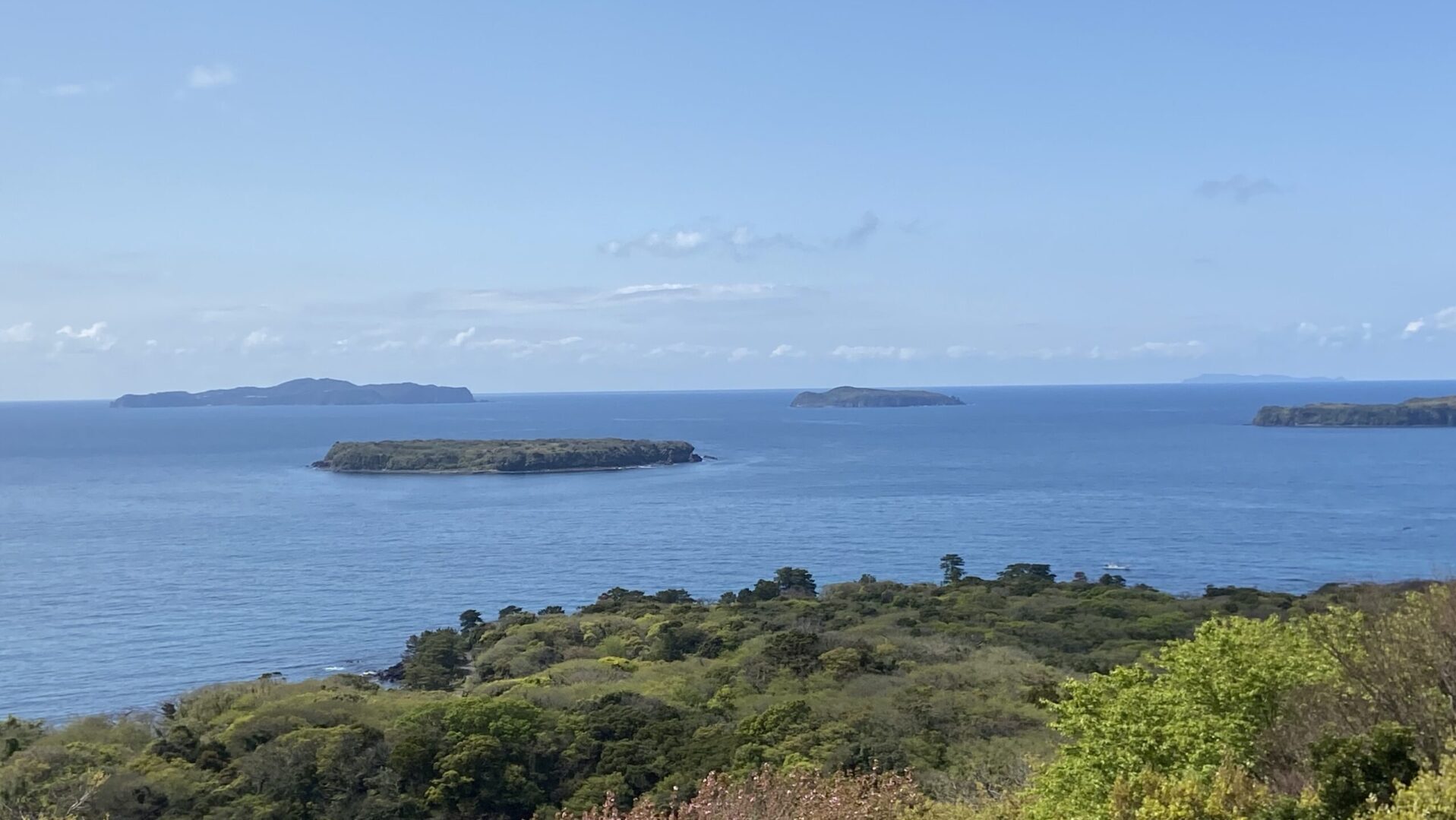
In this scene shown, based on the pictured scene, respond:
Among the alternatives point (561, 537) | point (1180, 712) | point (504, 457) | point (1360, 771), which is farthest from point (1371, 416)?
point (1360, 771)

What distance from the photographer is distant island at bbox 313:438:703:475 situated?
132250mm

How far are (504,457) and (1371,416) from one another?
13830cm

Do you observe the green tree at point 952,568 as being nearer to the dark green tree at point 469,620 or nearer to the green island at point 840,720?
the green island at point 840,720

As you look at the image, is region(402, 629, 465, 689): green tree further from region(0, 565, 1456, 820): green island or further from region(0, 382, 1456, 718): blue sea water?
region(0, 382, 1456, 718): blue sea water

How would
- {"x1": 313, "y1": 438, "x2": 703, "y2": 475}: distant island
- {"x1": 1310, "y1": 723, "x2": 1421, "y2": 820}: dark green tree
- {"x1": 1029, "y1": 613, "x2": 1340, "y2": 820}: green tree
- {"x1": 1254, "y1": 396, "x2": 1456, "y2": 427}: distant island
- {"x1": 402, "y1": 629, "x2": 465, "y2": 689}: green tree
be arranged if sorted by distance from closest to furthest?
{"x1": 1310, "y1": 723, "x2": 1421, "y2": 820}: dark green tree
{"x1": 1029, "y1": 613, "x2": 1340, "y2": 820}: green tree
{"x1": 402, "y1": 629, "x2": 465, "y2": 689}: green tree
{"x1": 313, "y1": 438, "x2": 703, "y2": 475}: distant island
{"x1": 1254, "y1": 396, "x2": 1456, "y2": 427}: distant island

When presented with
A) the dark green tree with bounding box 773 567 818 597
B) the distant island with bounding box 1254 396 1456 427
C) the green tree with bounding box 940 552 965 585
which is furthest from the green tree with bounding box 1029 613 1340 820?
the distant island with bounding box 1254 396 1456 427

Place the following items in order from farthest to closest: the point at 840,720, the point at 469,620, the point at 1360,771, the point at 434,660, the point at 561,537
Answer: the point at 561,537 → the point at 469,620 → the point at 434,660 → the point at 840,720 → the point at 1360,771

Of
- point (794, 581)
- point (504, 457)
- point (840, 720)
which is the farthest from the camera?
point (504, 457)

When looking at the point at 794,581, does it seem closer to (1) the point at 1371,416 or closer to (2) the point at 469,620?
(2) the point at 469,620

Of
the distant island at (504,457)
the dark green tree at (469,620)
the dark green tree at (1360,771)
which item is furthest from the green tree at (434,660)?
the distant island at (504,457)

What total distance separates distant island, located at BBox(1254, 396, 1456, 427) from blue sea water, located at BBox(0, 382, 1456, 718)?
140ft

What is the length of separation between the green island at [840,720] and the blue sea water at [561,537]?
9.44 m

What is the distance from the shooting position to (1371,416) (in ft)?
582

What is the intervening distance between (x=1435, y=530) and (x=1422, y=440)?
8340 centimetres
